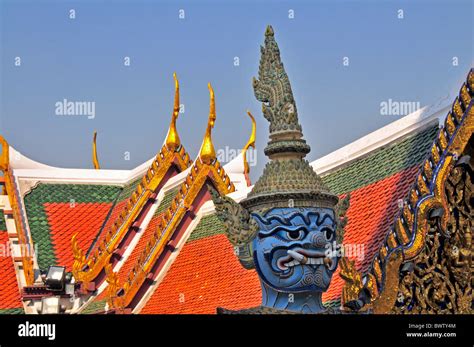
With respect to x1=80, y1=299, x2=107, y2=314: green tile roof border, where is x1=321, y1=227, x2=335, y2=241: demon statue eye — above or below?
below

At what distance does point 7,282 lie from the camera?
68.0 feet

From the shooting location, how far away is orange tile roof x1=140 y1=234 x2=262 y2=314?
1602 cm

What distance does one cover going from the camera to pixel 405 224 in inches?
451

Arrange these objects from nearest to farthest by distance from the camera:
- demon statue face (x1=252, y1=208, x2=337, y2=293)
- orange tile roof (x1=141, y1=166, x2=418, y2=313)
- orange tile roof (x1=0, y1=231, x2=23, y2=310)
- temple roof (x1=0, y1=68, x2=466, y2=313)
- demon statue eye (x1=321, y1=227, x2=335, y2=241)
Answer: demon statue face (x1=252, y1=208, x2=337, y2=293) < demon statue eye (x1=321, y1=227, x2=335, y2=241) < orange tile roof (x1=141, y1=166, x2=418, y2=313) < temple roof (x1=0, y1=68, x2=466, y2=313) < orange tile roof (x1=0, y1=231, x2=23, y2=310)

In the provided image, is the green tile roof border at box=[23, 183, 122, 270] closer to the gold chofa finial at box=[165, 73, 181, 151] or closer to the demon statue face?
the gold chofa finial at box=[165, 73, 181, 151]

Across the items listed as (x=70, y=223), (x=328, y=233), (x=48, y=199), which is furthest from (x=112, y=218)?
(x=328, y=233)

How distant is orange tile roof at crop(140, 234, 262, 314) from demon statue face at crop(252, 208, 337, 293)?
15.0ft

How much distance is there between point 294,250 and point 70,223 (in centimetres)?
1267

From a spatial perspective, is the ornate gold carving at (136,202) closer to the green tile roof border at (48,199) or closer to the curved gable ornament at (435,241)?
the green tile roof border at (48,199)

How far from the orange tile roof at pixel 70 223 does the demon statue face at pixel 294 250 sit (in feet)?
37.5

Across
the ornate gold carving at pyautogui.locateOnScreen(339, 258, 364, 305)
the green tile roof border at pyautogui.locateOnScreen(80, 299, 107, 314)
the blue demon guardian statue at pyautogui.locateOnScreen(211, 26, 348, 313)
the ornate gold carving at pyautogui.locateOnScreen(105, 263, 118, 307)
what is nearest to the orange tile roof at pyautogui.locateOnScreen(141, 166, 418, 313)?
the ornate gold carving at pyautogui.locateOnScreen(105, 263, 118, 307)

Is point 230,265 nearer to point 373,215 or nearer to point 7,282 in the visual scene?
point 373,215

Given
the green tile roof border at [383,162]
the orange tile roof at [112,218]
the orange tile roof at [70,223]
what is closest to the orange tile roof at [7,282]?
the orange tile roof at [70,223]
